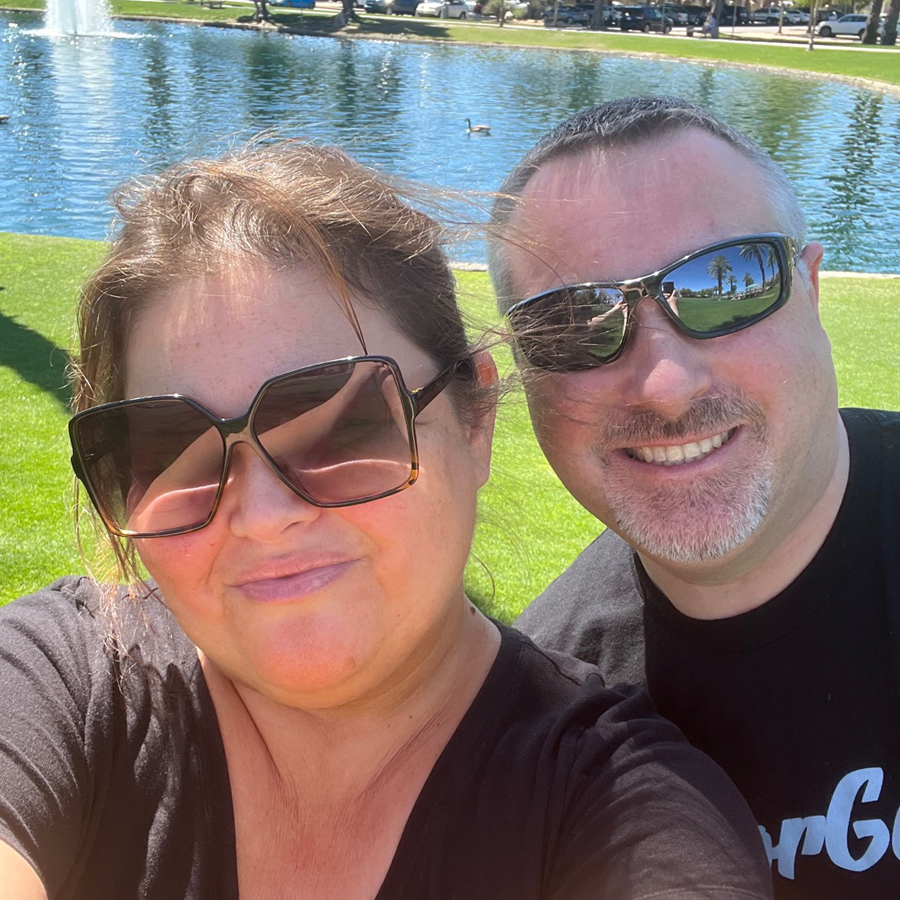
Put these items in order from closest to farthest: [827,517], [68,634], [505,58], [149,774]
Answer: [149,774]
[68,634]
[827,517]
[505,58]

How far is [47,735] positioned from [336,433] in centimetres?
63

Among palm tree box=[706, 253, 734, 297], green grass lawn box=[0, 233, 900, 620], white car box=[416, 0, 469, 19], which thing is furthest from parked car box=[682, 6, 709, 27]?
palm tree box=[706, 253, 734, 297]

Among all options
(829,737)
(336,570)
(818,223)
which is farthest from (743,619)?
(818,223)

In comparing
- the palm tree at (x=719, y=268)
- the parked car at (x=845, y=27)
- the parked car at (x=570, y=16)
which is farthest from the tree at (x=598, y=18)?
the palm tree at (x=719, y=268)

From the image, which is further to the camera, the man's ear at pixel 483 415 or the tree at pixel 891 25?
the tree at pixel 891 25

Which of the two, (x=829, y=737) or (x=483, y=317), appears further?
(x=483, y=317)

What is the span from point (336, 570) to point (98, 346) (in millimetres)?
596

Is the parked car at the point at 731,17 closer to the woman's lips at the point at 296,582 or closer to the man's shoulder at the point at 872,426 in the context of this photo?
the man's shoulder at the point at 872,426

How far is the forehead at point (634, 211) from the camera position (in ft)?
6.43

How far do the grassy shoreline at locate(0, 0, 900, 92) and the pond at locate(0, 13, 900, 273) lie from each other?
142 cm

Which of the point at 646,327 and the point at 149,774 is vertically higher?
the point at 646,327

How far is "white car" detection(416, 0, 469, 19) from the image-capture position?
58031 millimetres

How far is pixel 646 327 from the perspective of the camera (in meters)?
1.90

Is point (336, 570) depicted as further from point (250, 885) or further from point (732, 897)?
point (732, 897)
